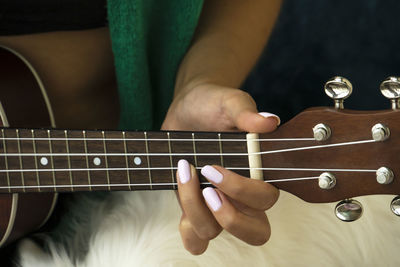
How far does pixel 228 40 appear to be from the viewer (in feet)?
2.70

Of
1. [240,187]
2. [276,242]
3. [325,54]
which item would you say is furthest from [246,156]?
[325,54]

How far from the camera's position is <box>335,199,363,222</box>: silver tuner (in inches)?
20.7

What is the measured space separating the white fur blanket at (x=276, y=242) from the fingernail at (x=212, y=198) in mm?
102

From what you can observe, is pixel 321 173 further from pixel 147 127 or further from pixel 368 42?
pixel 368 42

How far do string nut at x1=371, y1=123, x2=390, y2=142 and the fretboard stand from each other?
4.4 inches

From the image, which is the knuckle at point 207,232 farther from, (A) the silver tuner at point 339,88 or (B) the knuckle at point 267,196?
(A) the silver tuner at point 339,88

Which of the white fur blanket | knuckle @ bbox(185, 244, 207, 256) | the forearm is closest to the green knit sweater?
the forearm

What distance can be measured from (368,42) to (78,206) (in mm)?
485

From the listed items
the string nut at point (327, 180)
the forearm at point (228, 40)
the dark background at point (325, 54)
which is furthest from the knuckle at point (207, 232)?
the dark background at point (325, 54)

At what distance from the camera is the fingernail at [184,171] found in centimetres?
56

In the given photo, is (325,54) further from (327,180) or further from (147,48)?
(327,180)

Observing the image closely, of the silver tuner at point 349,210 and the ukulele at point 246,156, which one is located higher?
the ukulele at point 246,156

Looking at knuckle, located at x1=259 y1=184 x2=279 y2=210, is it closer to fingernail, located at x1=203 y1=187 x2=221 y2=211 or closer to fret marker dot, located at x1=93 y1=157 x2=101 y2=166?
fingernail, located at x1=203 y1=187 x2=221 y2=211

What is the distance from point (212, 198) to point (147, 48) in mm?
339
